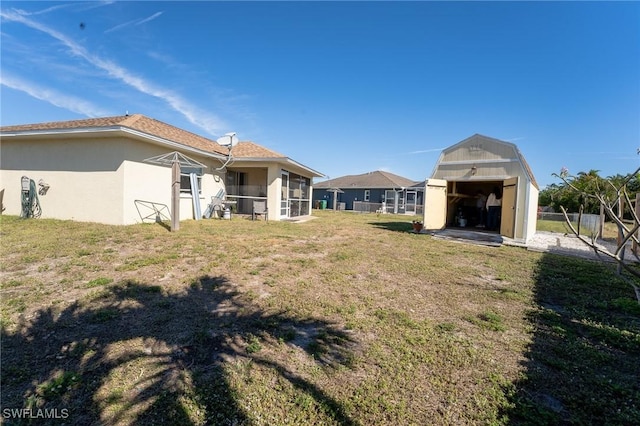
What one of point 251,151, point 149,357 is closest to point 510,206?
point 149,357

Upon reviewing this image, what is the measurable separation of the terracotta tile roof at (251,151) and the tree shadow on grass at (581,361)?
38.1ft

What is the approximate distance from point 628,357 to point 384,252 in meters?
4.94

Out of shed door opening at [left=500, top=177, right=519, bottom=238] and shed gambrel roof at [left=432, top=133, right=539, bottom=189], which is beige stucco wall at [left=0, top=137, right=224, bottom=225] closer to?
shed gambrel roof at [left=432, top=133, right=539, bottom=189]

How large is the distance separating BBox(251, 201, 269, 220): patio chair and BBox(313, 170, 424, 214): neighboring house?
14.0 m

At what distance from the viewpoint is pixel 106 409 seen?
2.09m

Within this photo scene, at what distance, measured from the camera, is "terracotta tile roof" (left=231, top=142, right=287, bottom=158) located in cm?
1405

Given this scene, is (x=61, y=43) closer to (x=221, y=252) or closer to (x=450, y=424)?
(x=221, y=252)

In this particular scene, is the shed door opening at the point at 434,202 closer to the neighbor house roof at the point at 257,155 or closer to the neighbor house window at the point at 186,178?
the neighbor house roof at the point at 257,155

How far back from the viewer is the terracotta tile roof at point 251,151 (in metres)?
14.1

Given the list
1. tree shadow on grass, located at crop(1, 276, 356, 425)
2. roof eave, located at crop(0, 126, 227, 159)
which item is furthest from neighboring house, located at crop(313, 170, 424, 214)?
tree shadow on grass, located at crop(1, 276, 356, 425)

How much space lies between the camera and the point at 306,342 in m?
3.08

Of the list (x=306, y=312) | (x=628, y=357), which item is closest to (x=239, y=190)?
(x=306, y=312)

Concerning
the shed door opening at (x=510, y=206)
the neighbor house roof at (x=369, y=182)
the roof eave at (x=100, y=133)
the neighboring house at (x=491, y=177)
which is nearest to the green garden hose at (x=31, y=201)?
the roof eave at (x=100, y=133)

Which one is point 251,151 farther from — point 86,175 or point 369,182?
point 369,182
